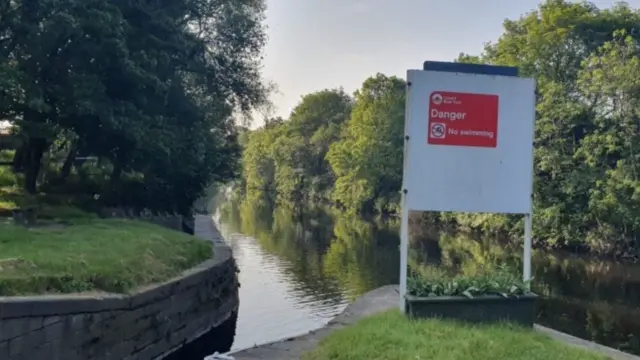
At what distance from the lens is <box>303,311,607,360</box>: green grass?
5238 mm

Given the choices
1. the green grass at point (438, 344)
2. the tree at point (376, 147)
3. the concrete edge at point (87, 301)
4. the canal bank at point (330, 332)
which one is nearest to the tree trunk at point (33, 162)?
the concrete edge at point (87, 301)

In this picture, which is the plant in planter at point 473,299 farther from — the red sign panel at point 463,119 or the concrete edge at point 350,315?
the red sign panel at point 463,119

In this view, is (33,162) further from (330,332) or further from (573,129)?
(573,129)

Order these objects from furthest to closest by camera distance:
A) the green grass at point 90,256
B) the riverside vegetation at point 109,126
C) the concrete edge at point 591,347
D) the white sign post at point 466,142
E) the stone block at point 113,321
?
the riverside vegetation at point 109,126 → the green grass at point 90,256 → the white sign post at point 466,142 → the stone block at point 113,321 → the concrete edge at point 591,347

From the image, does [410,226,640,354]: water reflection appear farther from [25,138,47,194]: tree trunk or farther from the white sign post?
[25,138,47,194]: tree trunk

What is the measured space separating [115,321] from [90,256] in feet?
3.06

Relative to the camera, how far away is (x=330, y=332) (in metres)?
6.36

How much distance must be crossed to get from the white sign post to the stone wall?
354 cm

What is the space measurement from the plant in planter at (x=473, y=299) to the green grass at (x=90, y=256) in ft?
12.3

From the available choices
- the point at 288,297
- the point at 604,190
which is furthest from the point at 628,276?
the point at 288,297

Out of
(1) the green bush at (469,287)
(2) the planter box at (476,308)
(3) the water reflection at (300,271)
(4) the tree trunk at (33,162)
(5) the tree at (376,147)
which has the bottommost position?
(3) the water reflection at (300,271)

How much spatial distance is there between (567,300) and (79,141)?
12525 mm

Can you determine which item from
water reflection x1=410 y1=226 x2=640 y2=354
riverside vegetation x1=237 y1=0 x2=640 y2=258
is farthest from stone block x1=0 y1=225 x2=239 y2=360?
riverside vegetation x1=237 y1=0 x2=640 y2=258

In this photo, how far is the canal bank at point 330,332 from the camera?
559cm
